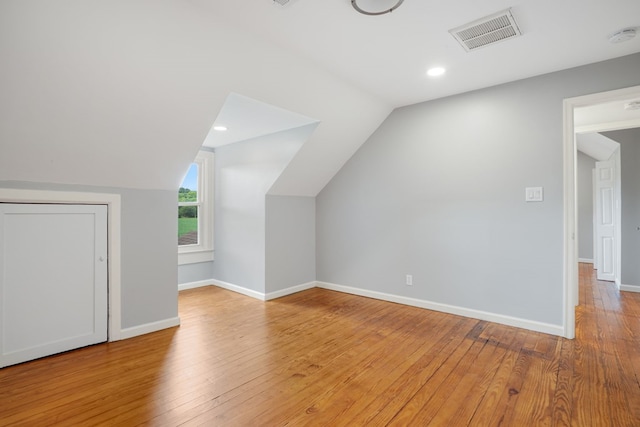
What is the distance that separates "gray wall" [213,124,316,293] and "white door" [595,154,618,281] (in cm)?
509

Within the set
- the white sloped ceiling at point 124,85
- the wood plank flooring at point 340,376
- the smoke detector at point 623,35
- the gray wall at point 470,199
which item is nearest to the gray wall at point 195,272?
the wood plank flooring at point 340,376

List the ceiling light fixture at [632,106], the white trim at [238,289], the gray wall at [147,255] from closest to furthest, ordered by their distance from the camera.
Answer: the gray wall at [147,255]
the ceiling light fixture at [632,106]
the white trim at [238,289]

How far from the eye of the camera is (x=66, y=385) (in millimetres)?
2162

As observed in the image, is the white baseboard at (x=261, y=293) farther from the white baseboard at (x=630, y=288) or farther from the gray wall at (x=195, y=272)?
the white baseboard at (x=630, y=288)

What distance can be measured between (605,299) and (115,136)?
5805 mm

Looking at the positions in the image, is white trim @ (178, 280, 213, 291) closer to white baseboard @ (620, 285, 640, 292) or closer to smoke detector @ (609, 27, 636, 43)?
smoke detector @ (609, 27, 636, 43)

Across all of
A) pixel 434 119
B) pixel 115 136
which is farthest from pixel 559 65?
pixel 115 136

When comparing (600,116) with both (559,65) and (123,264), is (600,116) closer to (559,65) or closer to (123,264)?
(559,65)

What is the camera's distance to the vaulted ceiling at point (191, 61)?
1.88 metres

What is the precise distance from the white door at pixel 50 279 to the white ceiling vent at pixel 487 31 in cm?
330

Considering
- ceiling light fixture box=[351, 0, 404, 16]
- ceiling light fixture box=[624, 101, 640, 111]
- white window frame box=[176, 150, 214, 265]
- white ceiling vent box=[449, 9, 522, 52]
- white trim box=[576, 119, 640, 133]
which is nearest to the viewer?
ceiling light fixture box=[351, 0, 404, 16]

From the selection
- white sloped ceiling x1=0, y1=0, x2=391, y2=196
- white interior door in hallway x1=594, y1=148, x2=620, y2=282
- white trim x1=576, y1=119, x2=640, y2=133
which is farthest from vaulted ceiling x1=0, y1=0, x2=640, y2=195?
white interior door in hallway x1=594, y1=148, x2=620, y2=282

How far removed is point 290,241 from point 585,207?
6.92 m

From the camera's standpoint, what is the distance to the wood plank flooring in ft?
6.06
